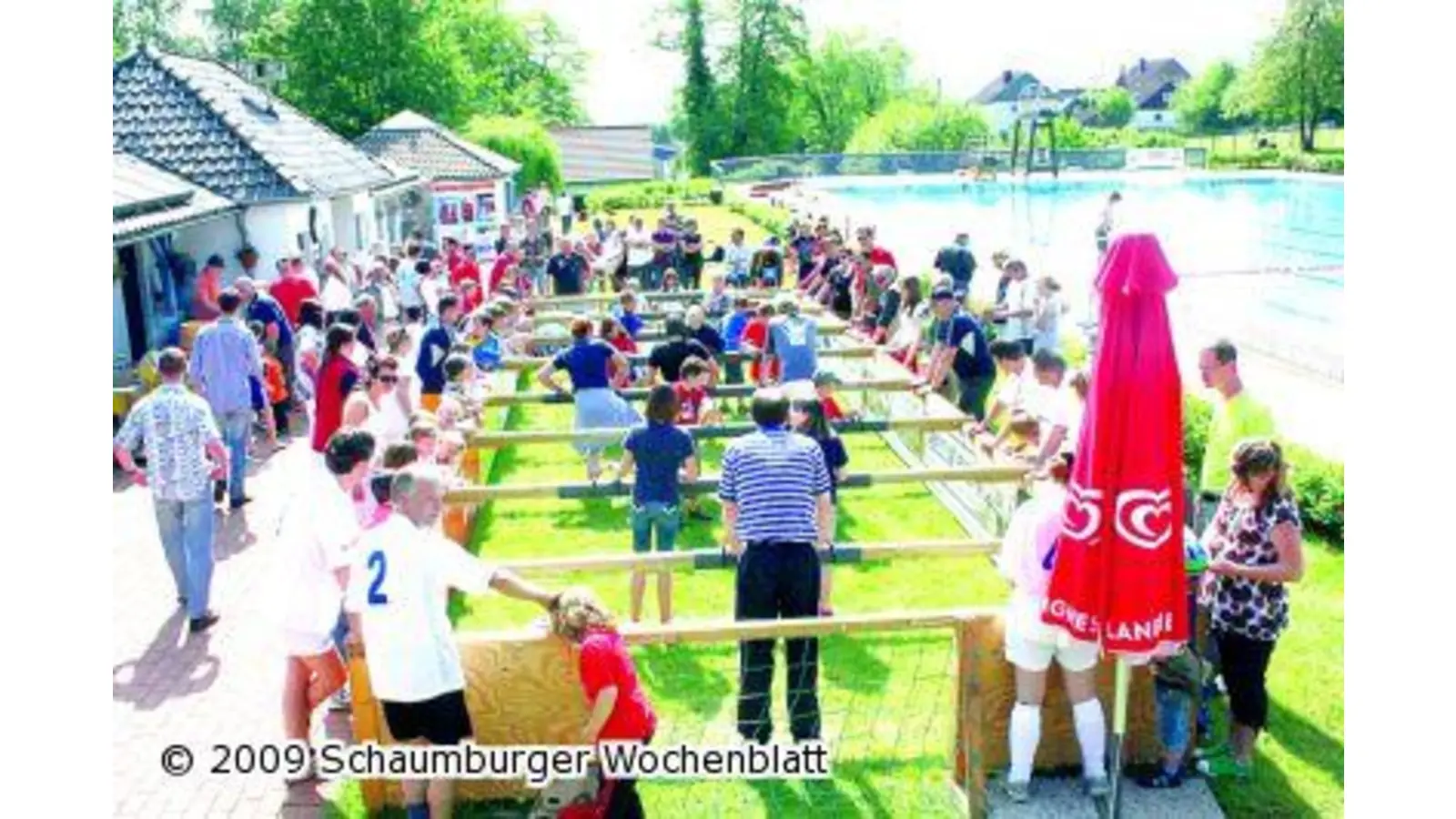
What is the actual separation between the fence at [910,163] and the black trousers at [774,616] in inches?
2189

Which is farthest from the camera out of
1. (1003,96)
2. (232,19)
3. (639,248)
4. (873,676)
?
(1003,96)

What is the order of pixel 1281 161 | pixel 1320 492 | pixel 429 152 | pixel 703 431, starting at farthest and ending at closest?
pixel 1281 161 → pixel 429 152 → pixel 703 431 → pixel 1320 492

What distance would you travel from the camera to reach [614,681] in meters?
5.32

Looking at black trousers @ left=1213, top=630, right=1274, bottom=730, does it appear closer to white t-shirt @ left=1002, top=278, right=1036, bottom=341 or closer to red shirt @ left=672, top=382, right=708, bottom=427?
red shirt @ left=672, top=382, right=708, bottom=427

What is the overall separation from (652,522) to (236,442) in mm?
4754

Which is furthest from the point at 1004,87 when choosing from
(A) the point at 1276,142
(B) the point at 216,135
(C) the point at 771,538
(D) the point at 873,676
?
(C) the point at 771,538

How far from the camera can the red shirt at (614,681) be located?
5.29 meters

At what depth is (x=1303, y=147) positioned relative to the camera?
69062 mm

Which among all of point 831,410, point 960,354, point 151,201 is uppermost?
point 151,201

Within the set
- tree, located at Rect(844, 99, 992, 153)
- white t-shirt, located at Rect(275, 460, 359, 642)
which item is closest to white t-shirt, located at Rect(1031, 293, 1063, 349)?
white t-shirt, located at Rect(275, 460, 359, 642)

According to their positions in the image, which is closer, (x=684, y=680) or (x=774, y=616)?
(x=774, y=616)

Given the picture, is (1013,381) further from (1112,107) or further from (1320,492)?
(1112,107)
